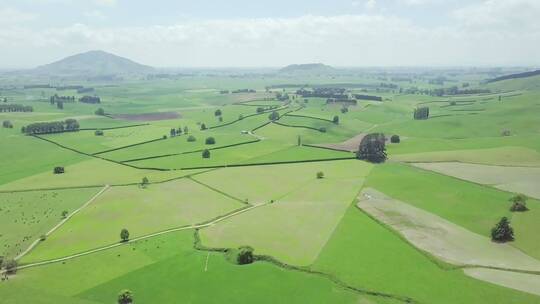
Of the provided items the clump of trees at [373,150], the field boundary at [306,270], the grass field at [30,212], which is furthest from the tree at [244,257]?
the clump of trees at [373,150]

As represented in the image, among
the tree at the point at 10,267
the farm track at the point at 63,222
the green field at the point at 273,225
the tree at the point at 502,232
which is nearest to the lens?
the green field at the point at 273,225

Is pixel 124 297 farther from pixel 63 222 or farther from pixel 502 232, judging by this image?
pixel 502 232

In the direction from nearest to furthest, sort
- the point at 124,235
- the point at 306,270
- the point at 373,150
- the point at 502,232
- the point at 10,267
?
the point at 306,270 < the point at 10,267 < the point at 502,232 < the point at 124,235 < the point at 373,150

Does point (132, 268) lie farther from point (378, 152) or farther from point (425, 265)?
point (378, 152)

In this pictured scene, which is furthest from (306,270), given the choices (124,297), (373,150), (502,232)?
(373,150)

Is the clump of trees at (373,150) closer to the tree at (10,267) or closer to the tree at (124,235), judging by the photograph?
the tree at (124,235)

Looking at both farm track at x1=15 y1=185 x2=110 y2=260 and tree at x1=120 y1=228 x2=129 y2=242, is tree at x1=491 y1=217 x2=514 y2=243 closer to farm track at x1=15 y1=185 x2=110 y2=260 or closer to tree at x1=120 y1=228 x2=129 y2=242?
tree at x1=120 y1=228 x2=129 y2=242
